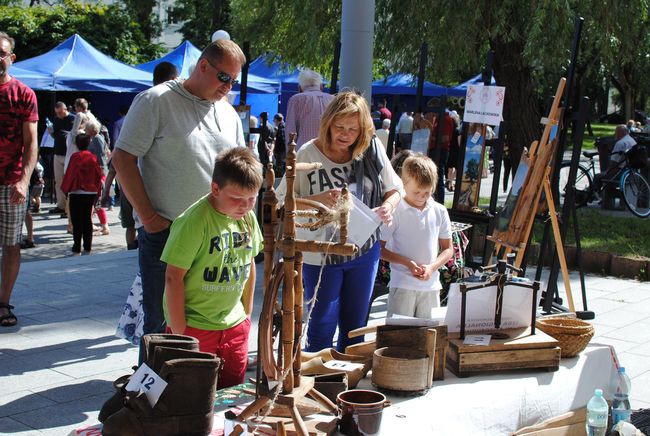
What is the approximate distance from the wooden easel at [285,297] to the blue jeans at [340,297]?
1.30m

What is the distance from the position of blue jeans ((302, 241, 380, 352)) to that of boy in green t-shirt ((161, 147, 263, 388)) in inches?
24.9

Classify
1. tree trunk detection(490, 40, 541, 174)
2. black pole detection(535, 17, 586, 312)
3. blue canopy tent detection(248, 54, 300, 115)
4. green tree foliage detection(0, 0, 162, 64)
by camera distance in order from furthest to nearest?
green tree foliage detection(0, 0, 162, 64) < blue canopy tent detection(248, 54, 300, 115) < tree trunk detection(490, 40, 541, 174) < black pole detection(535, 17, 586, 312)

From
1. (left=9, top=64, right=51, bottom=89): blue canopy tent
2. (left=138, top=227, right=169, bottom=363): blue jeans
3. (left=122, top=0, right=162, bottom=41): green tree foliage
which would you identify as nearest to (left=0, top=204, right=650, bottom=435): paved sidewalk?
(left=138, top=227, right=169, bottom=363): blue jeans

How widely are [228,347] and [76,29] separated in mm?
20650

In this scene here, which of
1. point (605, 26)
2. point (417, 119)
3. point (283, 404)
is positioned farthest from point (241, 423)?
point (605, 26)

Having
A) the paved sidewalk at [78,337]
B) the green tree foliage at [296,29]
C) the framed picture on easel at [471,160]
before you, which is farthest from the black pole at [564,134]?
the green tree foliage at [296,29]

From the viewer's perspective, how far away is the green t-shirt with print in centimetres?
298

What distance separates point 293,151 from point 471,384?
128cm

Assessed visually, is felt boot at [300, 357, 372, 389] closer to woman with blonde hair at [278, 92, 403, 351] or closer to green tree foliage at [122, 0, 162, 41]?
woman with blonde hair at [278, 92, 403, 351]

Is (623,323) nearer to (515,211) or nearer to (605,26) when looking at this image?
(515,211)

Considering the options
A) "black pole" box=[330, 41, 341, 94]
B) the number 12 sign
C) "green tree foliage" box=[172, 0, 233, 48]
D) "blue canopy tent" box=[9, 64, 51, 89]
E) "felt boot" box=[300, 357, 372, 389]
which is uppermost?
"green tree foliage" box=[172, 0, 233, 48]

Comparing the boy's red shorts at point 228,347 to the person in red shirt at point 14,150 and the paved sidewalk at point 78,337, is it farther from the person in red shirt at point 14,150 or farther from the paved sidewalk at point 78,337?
the person in red shirt at point 14,150

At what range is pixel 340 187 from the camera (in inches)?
147

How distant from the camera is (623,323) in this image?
6.01 meters
